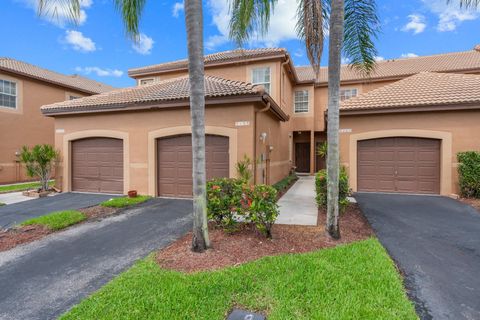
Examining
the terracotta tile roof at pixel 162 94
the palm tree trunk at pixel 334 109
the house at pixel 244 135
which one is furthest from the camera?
the house at pixel 244 135

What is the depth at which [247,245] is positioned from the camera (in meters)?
5.18

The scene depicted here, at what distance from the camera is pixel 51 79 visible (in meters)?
17.7

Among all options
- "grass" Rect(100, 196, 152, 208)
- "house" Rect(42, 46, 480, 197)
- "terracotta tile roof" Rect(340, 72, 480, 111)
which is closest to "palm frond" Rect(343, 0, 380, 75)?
"house" Rect(42, 46, 480, 197)

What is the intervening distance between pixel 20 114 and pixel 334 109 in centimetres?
1891

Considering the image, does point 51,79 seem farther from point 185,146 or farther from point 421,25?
point 421,25

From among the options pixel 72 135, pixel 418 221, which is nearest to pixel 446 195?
pixel 418 221

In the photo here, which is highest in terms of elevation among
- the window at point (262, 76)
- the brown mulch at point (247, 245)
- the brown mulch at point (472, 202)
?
the window at point (262, 76)

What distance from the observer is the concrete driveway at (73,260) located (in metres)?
3.54

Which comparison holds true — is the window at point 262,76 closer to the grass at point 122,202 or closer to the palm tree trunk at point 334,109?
the grass at point 122,202

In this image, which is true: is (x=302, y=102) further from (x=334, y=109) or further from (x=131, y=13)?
(x=131, y=13)

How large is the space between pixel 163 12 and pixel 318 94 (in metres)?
14.9

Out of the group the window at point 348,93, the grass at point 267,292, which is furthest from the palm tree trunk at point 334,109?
the window at point 348,93

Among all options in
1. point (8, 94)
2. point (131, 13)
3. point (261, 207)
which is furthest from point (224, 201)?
point (8, 94)

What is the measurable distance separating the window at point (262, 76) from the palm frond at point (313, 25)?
8.72m
